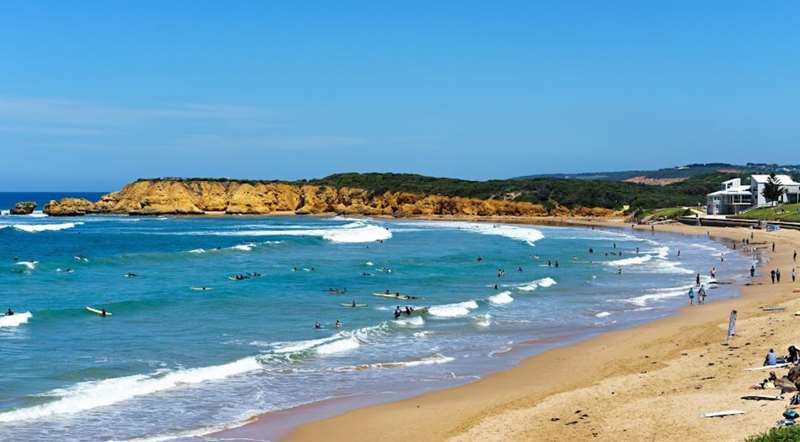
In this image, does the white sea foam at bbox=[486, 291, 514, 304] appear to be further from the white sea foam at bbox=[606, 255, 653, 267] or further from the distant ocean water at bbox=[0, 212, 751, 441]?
the white sea foam at bbox=[606, 255, 653, 267]

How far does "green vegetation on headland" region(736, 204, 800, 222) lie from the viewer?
7346 cm

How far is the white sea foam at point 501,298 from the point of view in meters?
34.1

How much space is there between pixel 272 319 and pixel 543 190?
329 ft

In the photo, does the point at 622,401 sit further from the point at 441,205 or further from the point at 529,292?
the point at 441,205

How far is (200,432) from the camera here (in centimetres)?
1596

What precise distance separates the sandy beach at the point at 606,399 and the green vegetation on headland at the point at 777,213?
52.7m

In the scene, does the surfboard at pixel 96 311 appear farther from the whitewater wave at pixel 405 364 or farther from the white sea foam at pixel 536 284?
the white sea foam at pixel 536 284

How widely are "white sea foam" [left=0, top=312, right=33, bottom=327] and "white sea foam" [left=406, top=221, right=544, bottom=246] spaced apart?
44.5 m

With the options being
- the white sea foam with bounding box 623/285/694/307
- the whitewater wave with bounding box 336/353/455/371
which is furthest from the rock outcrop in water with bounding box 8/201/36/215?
the whitewater wave with bounding box 336/353/455/371

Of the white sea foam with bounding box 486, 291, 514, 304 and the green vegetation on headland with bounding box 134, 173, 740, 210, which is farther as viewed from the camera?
the green vegetation on headland with bounding box 134, 173, 740, 210

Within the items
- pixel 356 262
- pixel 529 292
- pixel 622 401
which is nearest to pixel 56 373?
pixel 622 401

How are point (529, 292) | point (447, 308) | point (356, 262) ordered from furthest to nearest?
1. point (356, 262)
2. point (529, 292)
3. point (447, 308)

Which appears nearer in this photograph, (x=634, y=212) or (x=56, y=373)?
(x=56, y=373)

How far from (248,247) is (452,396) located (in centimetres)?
4520
